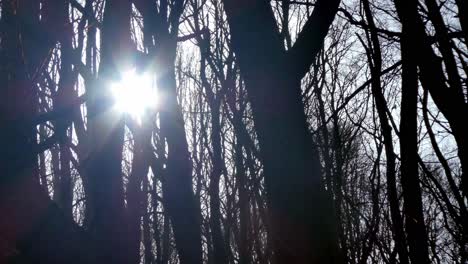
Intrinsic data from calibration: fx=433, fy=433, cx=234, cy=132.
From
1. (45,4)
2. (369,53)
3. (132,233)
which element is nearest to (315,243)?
(369,53)

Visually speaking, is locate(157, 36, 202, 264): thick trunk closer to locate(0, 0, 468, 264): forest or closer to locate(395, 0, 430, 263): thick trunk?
locate(0, 0, 468, 264): forest

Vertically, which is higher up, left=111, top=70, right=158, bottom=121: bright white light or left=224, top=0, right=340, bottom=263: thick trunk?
left=111, top=70, right=158, bottom=121: bright white light

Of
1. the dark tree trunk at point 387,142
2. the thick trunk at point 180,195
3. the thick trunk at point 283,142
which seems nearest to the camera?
the dark tree trunk at point 387,142

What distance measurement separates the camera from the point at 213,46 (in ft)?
16.2

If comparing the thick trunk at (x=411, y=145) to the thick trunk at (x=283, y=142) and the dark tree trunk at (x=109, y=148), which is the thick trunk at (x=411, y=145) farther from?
the dark tree trunk at (x=109, y=148)

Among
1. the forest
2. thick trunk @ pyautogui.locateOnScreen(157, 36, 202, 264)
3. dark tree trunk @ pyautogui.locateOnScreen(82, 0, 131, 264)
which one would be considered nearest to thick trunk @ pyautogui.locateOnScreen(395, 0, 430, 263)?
the forest

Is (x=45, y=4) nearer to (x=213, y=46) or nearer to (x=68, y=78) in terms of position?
(x=68, y=78)

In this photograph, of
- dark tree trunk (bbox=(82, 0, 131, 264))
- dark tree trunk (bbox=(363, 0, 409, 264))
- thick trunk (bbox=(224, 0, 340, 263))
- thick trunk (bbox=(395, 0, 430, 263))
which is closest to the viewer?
thick trunk (bbox=(395, 0, 430, 263))

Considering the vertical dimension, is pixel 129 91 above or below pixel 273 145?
above

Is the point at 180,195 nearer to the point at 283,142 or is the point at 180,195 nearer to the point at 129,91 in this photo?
the point at 129,91

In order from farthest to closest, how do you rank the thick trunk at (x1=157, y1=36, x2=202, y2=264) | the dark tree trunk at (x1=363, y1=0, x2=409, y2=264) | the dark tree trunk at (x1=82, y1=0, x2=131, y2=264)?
the thick trunk at (x1=157, y1=36, x2=202, y2=264), the dark tree trunk at (x1=82, y1=0, x2=131, y2=264), the dark tree trunk at (x1=363, y1=0, x2=409, y2=264)

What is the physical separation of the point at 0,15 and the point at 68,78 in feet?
1.72

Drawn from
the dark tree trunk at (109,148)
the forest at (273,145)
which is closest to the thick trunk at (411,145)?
the forest at (273,145)

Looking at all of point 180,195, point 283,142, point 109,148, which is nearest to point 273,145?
point 283,142
